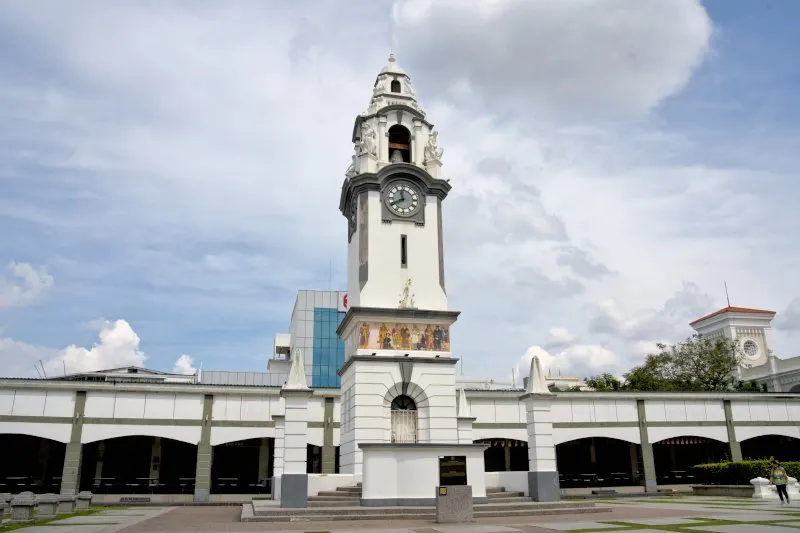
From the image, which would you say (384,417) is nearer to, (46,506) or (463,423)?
(463,423)

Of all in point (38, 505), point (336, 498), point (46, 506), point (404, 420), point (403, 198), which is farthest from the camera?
point (403, 198)

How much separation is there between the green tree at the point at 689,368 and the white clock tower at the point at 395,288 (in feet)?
102

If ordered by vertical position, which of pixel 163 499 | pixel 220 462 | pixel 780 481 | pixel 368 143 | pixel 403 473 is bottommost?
pixel 163 499

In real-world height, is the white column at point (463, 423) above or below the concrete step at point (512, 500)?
above

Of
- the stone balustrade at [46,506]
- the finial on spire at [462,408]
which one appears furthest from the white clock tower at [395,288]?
the stone balustrade at [46,506]

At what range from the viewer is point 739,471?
31297 millimetres

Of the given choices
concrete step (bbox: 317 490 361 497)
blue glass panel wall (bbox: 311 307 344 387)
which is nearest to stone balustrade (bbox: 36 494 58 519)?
concrete step (bbox: 317 490 361 497)

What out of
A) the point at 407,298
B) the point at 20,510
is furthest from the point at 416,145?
the point at 20,510

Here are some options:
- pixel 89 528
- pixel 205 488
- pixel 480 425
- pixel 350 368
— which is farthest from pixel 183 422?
pixel 89 528

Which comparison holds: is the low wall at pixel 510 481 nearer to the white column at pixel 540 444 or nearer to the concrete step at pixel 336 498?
the white column at pixel 540 444

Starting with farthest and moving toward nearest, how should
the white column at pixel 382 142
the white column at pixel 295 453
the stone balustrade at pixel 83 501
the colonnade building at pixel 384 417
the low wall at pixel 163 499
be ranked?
the low wall at pixel 163 499 → the white column at pixel 382 142 → the stone balustrade at pixel 83 501 → the colonnade building at pixel 384 417 → the white column at pixel 295 453

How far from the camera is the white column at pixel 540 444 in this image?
2322cm

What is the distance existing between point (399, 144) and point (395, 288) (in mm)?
7635

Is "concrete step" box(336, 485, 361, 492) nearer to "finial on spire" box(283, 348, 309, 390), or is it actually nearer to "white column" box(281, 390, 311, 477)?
"white column" box(281, 390, 311, 477)
